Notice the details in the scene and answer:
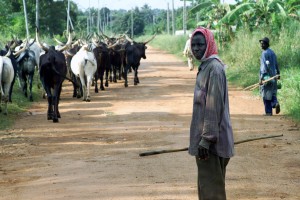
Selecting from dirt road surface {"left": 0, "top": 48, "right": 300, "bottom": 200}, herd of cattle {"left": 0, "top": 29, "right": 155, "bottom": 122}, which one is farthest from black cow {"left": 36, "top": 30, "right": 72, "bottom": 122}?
dirt road surface {"left": 0, "top": 48, "right": 300, "bottom": 200}

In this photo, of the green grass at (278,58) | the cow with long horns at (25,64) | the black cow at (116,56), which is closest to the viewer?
the green grass at (278,58)

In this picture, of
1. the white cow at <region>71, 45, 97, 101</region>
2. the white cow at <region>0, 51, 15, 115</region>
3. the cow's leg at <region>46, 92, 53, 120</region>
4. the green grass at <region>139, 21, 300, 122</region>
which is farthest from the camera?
the white cow at <region>71, 45, 97, 101</region>

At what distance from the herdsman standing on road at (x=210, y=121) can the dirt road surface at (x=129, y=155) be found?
1.96m

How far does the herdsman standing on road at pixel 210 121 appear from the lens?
5371 millimetres

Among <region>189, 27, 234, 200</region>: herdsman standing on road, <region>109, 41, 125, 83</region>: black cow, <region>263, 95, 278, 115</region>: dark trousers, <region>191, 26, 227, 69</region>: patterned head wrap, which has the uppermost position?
<region>191, 26, 227, 69</region>: patterned head wrap

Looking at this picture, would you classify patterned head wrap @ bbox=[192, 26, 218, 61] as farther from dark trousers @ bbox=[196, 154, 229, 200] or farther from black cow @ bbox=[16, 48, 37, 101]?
black cow @ bbox=[16, 48, 37, 101]

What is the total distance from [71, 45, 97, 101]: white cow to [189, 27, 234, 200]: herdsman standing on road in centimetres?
1332

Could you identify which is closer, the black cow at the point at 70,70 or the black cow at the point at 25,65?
the black cow at the point at 25,65

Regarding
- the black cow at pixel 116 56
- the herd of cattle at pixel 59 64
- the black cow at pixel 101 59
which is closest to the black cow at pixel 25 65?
the herd of cattle at pixel 59 64

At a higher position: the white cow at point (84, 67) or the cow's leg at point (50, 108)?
the white cow at point (84, 67)

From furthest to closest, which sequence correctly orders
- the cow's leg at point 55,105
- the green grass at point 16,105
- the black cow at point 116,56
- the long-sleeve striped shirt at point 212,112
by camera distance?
1. the black cow at point 116,56
2. the green grass at point 16,105
3. the cow's leg at point 55,105
4. the long-sleeve striped shirt at point 212,112

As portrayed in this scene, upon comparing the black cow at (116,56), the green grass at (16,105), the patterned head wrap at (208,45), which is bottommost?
the green grass at (16,105)

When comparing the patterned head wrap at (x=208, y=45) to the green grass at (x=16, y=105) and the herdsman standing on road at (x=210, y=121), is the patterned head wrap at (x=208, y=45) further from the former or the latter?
the green grass at (x=16, y=105)

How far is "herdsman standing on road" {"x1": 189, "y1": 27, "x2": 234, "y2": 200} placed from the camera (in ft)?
17.6
